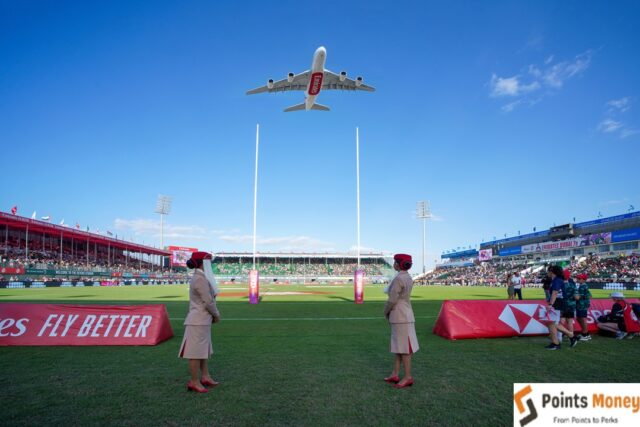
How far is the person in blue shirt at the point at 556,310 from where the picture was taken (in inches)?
340

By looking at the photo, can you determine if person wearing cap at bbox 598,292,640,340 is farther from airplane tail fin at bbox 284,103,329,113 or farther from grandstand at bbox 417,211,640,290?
grandstand at bbox 417,211,640,290

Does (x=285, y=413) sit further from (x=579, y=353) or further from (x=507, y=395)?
(x=579, y=353)

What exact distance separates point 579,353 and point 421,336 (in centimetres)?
349

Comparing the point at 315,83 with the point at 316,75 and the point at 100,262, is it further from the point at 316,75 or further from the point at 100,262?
the point at 100,262

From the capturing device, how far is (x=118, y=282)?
52.2m

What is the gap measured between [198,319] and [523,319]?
8939 mm

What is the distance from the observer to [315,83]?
29.0 metres

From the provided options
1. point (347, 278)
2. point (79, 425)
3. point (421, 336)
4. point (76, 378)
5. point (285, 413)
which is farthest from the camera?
point (347, 278)

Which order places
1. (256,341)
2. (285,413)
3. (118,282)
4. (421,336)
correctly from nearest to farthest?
1. (285,413)
2. (256,341)
3. (421,336)
4. (118,282)

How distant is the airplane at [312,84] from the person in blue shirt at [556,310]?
893 inches

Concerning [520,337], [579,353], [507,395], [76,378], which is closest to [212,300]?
[76,378]

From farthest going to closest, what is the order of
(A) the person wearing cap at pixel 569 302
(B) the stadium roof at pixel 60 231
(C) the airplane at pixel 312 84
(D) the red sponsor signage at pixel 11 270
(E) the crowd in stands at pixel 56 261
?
(B) the stadium roof at pixel 60 231 < (E) the crowd in stands at pixel 56 261 < (D) the red sponsor signage at pixel 11 270 < (C) the airplane at pixel 312 84 < (A) the person wearing cap at pixel 569 302

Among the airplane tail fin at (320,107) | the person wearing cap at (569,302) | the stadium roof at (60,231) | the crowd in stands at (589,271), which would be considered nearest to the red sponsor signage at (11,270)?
the stadium roof at (60,231)

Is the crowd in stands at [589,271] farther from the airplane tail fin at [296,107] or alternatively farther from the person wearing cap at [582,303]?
the person wearing cap at [582,303]
